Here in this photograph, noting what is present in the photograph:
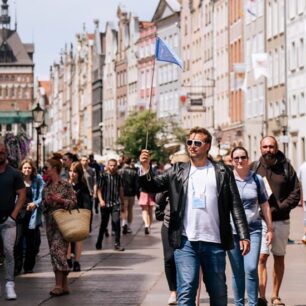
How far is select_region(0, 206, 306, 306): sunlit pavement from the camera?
1375cm

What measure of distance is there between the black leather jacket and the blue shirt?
195cm

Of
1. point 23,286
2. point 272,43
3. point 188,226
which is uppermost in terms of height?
point 272,43

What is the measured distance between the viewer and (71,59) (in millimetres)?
174875

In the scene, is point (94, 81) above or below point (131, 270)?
above

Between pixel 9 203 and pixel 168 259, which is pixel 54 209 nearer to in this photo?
pixel 9 203

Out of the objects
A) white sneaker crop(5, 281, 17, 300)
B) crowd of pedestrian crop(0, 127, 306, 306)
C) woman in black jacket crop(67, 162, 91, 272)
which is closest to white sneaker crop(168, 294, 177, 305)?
crowd of pedestrian crop(0, 127, 306, 306)

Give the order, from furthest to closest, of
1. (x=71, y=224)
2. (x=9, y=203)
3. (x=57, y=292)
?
(x=71, y=224)
(x=57, y=292)
(x=9, y=203)

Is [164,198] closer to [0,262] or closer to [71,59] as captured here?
[0,262]

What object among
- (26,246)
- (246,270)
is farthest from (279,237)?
(26,246)

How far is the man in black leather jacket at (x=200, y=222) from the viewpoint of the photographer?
9.32 metres

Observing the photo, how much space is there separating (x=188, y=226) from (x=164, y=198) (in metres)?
2.71

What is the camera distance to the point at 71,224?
14.4 metres

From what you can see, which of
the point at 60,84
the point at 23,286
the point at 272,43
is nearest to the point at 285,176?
the point at 23,286

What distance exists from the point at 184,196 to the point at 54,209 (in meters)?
5.50
